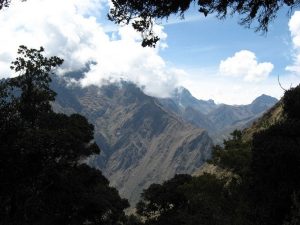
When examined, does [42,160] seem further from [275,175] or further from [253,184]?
[275,175]

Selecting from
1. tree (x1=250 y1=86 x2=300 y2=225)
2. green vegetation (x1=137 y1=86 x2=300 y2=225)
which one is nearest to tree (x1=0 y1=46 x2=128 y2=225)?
green vegetation (x1=137 y1=86 x2=300 y2=225)

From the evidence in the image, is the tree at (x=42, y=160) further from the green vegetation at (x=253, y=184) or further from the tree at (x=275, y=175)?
the tree at (x=275, y=175)

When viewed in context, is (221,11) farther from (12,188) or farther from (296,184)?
(296,184)

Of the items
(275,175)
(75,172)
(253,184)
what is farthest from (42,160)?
(275,175)

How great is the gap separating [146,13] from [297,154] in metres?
31.3

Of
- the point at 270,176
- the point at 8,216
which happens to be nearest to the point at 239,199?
the point at 270,176

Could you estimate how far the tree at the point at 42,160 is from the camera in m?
29.7

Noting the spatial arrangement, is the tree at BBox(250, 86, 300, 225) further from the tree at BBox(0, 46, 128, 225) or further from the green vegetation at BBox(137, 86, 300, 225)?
the tree at BBox(0, 46, 128, 225)

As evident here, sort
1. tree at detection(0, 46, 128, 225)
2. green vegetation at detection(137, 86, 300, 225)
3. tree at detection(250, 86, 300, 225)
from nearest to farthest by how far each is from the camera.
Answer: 1. tree at detection(0, 46, 128, 225)
2. green vegetation at detection(137, 86, 300, 225)
3. tree at detection(250, 86, 300, 225)

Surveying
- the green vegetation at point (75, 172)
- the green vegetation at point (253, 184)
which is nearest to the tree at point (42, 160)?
the green vegetation at point (75, 172)

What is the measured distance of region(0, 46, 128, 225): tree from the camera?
2967 centimetres

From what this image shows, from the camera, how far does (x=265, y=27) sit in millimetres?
17109

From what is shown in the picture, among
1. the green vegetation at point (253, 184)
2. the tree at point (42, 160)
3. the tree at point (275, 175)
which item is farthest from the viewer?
the tree at point (275, 175)

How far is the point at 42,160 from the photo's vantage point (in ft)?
107
